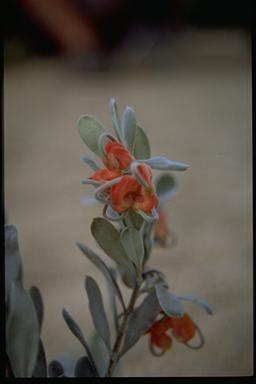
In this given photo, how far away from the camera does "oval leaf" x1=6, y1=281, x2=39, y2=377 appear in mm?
389

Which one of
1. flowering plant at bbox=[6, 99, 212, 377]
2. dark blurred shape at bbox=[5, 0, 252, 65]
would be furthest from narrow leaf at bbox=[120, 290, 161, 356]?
dark blurred shape at bbox=[5, 0, 252, 65]

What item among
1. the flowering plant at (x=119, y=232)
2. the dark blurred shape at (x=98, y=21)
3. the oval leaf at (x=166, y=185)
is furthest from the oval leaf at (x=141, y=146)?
the dark blurred shape at (x=98, y=21)

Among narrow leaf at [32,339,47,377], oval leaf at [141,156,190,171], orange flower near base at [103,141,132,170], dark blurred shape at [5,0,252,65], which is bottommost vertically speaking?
narrow leaf at [32,339,47,377]

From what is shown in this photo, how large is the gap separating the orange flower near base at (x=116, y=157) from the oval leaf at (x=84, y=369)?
153 millimetres

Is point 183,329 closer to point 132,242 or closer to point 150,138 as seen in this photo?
point 132,242

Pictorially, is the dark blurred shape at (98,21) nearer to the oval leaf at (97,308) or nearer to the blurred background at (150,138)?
the blurred background at (150,138)

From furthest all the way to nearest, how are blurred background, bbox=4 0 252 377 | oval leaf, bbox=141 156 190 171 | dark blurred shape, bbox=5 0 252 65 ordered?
dark blurred shape, bbox=5 0 252 65 < blurred background, bbox=4 0 252 377 < oval leaf, bbox=141 156 190 171

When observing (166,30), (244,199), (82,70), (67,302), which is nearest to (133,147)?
(67,302)

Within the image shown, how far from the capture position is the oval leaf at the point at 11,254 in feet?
1.30

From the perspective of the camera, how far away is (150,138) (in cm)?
225

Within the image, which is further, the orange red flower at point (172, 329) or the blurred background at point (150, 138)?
the blurred background at point (150, 138)

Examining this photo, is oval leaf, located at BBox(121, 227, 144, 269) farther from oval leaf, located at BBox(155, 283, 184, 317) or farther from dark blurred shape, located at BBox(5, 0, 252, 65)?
dark blurred shape, located at BBox(5, 0, 252, 65)

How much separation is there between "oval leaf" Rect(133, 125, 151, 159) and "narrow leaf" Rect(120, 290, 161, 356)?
97 millimetres

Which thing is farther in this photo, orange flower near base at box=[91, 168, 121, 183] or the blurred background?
the blurred background
